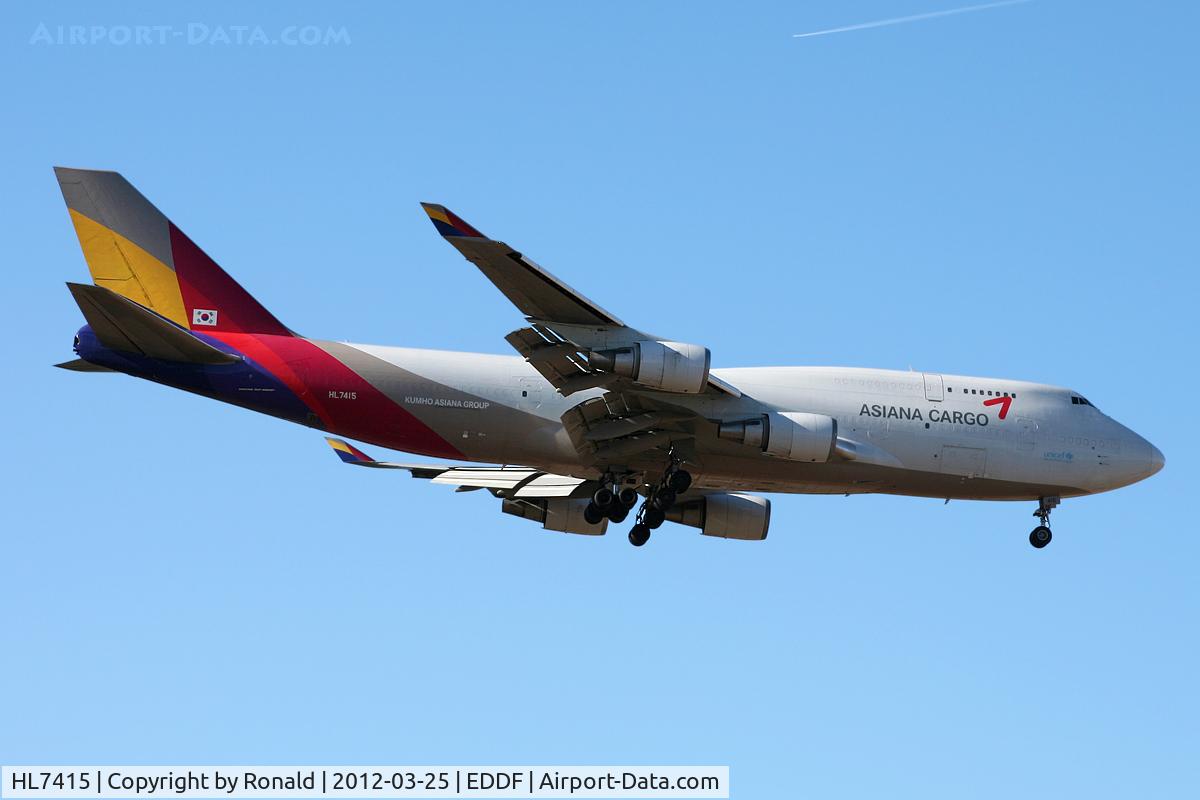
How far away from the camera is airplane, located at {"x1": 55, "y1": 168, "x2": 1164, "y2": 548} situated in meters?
29.5

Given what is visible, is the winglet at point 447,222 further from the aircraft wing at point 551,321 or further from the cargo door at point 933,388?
the cargo door at point 933,388

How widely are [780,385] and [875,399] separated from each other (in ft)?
6.91

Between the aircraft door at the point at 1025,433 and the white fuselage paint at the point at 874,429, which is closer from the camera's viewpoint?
the white fuselage paint at the point at 874,429

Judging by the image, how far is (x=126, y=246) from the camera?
32.5 metres

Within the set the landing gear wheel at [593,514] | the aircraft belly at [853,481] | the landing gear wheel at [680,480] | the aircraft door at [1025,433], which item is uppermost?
the aircraft door at [1025,433]

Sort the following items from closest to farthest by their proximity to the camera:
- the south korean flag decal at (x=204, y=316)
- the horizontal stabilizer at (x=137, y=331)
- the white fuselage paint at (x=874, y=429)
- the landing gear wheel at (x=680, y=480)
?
the horizontal stabilizer at (x=137, y=331), the white fuselage paint at (x=874, y=429), the landing gear wheel at (x=680, y=480), the south korean flag decal at (x=204, y=316)

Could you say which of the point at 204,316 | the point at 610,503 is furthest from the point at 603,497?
the point at 204,316

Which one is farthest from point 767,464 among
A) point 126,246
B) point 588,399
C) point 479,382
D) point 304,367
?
point 126,246

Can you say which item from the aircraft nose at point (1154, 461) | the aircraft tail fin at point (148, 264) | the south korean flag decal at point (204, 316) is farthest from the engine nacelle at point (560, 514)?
the aircraft nose at point (1154, 461)

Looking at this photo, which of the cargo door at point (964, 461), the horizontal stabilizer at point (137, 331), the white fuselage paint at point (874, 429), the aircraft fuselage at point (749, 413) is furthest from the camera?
the cargo door at point (964, 461)

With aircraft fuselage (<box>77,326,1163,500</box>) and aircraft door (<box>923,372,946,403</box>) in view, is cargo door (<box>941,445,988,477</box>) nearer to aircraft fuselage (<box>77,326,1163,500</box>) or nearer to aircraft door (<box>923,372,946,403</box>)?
aircraft fuselage (<box>77,326,1163,500</box>)

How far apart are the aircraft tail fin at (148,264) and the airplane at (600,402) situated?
0.04 meters

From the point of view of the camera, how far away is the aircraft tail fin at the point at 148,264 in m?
32.2

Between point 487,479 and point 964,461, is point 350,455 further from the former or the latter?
point 964,461
